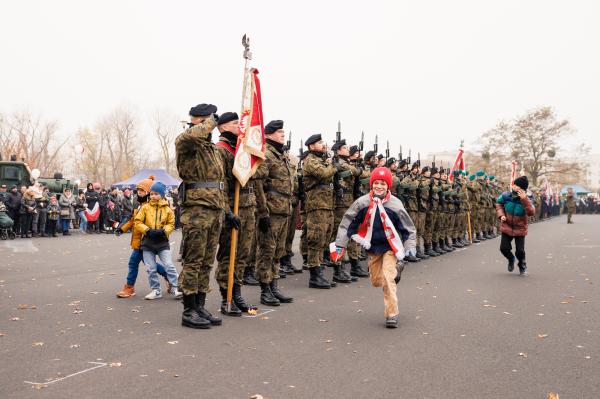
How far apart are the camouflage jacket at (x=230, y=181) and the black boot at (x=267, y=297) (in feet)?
4.15

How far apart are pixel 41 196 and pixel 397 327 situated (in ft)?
59.0

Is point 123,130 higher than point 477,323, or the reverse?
point 123,130

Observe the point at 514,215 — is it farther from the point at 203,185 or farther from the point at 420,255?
the point at 203,185

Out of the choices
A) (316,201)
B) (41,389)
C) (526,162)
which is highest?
(526,162)

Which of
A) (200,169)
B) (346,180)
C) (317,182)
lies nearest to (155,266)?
(200,169)

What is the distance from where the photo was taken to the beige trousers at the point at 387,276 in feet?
22.2

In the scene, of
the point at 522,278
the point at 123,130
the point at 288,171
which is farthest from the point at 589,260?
the point at 123,130

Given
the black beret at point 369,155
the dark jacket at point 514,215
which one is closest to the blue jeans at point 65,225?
the black beret at point 369,155

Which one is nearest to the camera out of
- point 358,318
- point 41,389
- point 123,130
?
point 41,389

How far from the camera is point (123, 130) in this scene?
7625cm

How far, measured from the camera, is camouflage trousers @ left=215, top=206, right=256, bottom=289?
7.18 m

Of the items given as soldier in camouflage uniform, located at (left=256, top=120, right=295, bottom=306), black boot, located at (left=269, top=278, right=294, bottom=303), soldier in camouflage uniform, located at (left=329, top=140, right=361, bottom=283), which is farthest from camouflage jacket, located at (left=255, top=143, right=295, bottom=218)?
soldier in camouflage uniform, located at (left=329, top=140, right=361, bottom=283)

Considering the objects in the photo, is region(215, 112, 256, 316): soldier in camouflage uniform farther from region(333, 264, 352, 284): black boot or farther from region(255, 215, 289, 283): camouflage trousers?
region(333, 264, 352, 284): black boot

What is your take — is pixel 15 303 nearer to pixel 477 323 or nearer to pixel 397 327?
pixel 397 327
